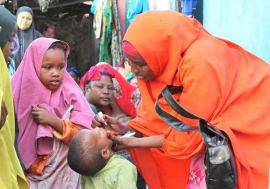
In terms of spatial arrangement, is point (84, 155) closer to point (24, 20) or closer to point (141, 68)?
point (141, 68)

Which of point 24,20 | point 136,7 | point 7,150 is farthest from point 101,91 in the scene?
point 24,20

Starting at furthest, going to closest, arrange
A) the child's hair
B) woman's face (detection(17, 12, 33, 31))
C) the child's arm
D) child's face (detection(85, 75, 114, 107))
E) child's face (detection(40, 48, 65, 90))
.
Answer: woman's face (detection(17, 12, 33, 31)) → child's face (detection(85, 75, 114, 107)) → child's face (detection(40, 48, 65, 90)) → the child's arm → the child's hair

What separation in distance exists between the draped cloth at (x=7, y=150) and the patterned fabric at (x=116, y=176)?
527 millimetres

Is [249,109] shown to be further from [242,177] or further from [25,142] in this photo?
[25,142]

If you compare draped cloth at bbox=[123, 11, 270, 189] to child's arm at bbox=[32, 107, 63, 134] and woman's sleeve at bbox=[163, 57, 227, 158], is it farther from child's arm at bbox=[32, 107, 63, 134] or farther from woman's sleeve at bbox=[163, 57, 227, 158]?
child's arm at bbox=[32, 107, 63, 134]

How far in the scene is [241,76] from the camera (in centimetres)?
296

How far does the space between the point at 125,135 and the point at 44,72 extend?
2.40 feet

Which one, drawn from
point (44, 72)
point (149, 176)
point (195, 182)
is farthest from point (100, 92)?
point (195, 182)

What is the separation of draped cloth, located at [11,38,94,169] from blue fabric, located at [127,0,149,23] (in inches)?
124

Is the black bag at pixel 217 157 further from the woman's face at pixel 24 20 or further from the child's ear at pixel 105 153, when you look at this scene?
the woman's face at pixel 24 20

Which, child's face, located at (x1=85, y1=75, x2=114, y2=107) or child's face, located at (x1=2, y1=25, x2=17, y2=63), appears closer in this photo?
child's face, located at (x1=2, y1=25, x2=17, y2=63)

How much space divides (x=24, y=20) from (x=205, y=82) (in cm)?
562

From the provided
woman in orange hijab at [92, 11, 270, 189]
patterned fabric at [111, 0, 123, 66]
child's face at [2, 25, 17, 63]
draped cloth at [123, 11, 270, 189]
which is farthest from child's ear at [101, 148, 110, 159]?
patterned fabric at [111, 0, 123, 66]

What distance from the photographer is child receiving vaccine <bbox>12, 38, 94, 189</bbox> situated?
3527 mm
